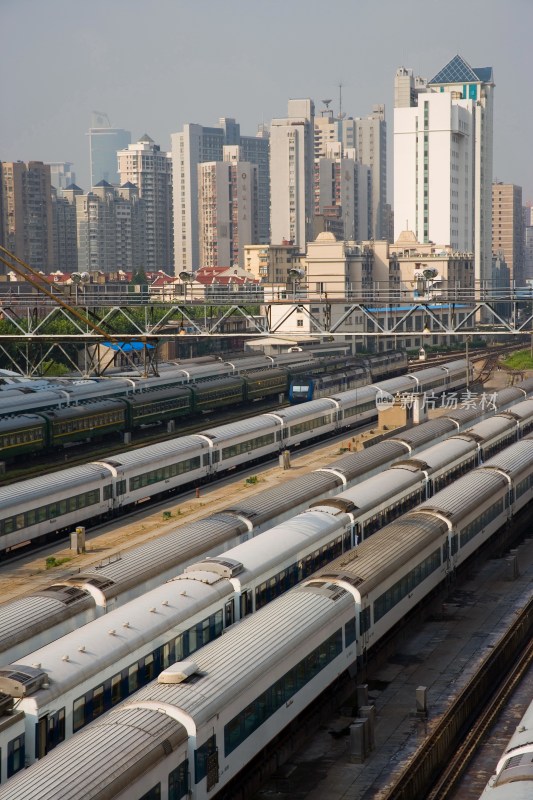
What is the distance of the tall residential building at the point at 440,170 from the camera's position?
14875cm

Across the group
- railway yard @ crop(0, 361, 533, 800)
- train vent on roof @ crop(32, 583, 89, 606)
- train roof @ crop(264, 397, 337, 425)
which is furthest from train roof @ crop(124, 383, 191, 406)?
train vent on roof @ crop(32, 583, 89, 606)

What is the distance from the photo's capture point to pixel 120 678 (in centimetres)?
1891

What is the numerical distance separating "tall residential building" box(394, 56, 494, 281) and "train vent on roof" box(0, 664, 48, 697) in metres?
139

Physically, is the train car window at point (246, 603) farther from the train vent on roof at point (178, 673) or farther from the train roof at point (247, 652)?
the train vent on roof at point (178, 673)

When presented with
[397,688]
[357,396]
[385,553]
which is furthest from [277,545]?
[357,396]

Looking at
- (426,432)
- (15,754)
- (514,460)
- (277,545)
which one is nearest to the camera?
(15,754)

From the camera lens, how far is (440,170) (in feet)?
489

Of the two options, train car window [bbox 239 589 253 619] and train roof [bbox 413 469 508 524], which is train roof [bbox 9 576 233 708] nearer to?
train car window [bbox 239 589 253 619]

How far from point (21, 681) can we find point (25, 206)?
187 meters

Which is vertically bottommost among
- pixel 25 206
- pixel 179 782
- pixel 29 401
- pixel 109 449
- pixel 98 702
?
pixel 109 449

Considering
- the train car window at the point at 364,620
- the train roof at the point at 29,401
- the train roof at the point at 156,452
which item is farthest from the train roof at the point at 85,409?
the train car window at the point at 364,620

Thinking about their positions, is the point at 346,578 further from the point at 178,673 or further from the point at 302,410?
the point at 302,410

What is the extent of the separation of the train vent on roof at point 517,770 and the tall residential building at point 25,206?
183 m

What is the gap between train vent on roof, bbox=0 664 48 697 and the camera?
16.8 metres
